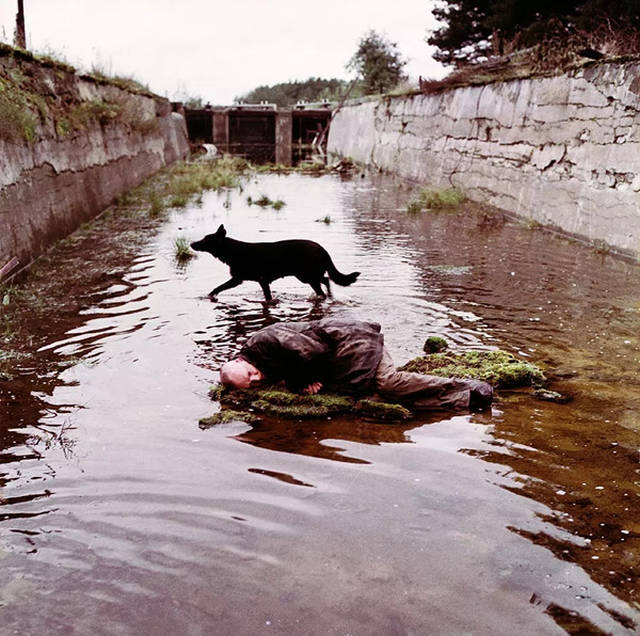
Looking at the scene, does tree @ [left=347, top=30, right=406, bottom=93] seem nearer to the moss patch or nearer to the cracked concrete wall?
the cracked concrete wall

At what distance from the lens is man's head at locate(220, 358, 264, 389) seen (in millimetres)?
4883

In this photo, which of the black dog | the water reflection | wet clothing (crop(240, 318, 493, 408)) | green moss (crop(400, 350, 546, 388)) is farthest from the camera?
the black dog

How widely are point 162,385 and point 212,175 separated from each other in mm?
15724

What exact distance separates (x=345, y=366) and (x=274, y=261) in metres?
2.77

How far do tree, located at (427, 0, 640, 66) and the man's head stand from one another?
8.75 meters

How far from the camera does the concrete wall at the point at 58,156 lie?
347 inches

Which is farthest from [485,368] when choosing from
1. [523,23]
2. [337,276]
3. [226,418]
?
[523,23]

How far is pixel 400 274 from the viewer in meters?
8.88

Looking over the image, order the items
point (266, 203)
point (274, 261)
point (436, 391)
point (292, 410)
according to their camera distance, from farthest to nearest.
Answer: point (266, 203), point (274, 261), point (436, 391), point (292, 410)

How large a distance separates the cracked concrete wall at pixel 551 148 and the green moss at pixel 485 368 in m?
4.96

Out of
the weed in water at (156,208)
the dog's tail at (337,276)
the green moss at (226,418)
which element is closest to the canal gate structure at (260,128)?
the weed in water at (156,208)

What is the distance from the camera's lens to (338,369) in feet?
16.1

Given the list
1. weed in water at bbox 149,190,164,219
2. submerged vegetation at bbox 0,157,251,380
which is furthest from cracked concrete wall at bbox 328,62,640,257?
weed in water at bbox 149,190,164,219

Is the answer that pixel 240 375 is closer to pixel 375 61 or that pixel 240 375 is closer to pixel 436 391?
pixel 436 391
